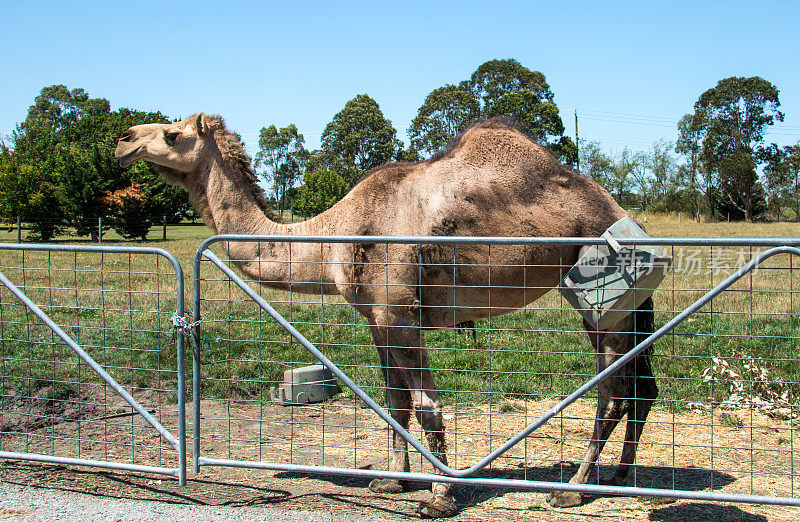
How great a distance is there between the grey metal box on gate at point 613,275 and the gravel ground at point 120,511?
203 centimetres

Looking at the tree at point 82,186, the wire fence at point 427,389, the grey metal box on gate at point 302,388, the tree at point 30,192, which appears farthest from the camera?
the tree at point 30,192

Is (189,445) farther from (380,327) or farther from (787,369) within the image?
(787,369)

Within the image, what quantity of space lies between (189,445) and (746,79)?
67.4 meters

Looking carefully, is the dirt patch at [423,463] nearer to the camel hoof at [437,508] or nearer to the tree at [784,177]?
the camel hoof at [437,508]

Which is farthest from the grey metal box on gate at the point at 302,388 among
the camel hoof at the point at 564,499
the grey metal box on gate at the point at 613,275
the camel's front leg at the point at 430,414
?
the grey metal box on gate at the point at 613,275

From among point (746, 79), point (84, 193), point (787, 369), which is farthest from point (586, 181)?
point (746, 79)

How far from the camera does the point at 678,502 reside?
4773mm

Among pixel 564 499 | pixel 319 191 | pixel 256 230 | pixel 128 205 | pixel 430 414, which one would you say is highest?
pixel 319 191

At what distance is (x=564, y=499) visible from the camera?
473cm

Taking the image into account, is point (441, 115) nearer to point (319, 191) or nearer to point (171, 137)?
point (319, 191)

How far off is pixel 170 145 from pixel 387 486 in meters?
3.50

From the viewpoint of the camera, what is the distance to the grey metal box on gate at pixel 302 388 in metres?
6.88

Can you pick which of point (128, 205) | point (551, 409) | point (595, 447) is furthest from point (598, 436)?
point (128, 205)

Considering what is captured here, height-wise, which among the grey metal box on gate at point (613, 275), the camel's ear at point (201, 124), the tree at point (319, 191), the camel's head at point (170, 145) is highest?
the tree at point (319, 191)
